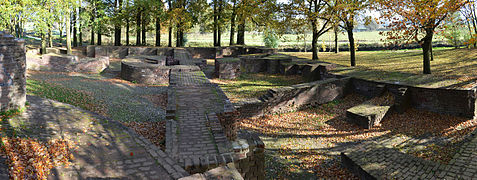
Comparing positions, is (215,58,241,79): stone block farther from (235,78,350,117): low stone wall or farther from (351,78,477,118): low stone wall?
(351,78,477,118): low stone wall

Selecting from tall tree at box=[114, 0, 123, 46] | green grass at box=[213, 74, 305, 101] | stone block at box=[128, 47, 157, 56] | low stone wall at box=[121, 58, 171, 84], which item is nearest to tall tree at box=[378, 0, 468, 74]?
green grass at box=[213, 74, 305, 101]

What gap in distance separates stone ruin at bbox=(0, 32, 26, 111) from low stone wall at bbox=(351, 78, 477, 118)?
42.3 feet

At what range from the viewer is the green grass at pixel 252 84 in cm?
1480

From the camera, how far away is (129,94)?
13047mm

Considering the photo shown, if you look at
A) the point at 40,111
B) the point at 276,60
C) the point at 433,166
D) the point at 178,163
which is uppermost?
the point at 276,60

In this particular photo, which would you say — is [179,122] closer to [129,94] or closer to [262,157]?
[262,157]

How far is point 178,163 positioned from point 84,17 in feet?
91.9

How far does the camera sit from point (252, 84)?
1742cm

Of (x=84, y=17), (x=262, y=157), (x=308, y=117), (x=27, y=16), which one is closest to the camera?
(x=262, y=157)

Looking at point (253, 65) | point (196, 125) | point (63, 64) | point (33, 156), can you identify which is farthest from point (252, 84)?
point (33, 156)

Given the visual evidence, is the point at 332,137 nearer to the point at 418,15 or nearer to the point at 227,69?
the point at 418,15

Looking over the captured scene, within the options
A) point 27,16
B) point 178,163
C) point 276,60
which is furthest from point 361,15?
point 27,16

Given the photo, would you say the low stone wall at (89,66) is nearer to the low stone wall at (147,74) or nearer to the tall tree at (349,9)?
the low stone wall at (147,74)

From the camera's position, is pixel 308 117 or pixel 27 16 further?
pixel 27 16
